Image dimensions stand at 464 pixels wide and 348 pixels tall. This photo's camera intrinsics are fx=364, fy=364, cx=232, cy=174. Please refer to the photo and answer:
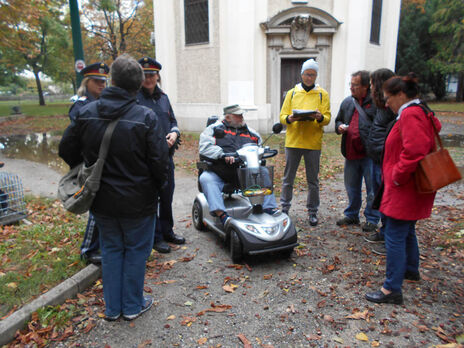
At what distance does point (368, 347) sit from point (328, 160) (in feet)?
24.5

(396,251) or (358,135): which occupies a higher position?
(358,135)

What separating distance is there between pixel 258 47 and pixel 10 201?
36.1 feet

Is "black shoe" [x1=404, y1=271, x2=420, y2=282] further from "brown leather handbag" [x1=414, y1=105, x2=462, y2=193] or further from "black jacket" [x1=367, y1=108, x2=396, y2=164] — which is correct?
"black jacket" [x1=367, y1=108, x2=396, y2=164]

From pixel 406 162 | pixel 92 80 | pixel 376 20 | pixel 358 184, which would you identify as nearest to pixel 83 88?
pixel 92 80

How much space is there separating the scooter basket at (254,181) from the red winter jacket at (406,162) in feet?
4.44

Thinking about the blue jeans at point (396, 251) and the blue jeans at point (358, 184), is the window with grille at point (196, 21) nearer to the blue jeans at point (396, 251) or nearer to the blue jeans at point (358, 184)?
the blue jeans at point (358, 184)

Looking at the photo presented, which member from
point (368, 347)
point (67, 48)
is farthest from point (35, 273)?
point (67, 48)

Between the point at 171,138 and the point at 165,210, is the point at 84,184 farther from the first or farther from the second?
the point at 165,210

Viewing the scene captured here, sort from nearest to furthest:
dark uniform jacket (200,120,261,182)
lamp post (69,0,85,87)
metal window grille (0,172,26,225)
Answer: dark uniform jacket (200,120,261,182) < metal window grille (0,172,26,225) < lamp post (69,0,85,87)

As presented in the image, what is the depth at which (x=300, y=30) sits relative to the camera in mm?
13844

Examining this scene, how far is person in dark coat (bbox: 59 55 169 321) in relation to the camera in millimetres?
2703

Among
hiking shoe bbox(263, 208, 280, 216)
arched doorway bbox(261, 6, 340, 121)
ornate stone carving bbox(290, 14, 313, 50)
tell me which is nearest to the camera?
hiking shoe bbox(263, 208, 280, 216)

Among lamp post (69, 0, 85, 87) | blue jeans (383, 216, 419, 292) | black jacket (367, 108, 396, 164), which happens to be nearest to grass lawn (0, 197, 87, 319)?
blue jeans (383, 216, 419, 292)

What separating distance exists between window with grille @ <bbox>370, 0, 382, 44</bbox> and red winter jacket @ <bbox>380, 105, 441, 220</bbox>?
13.7 meters
